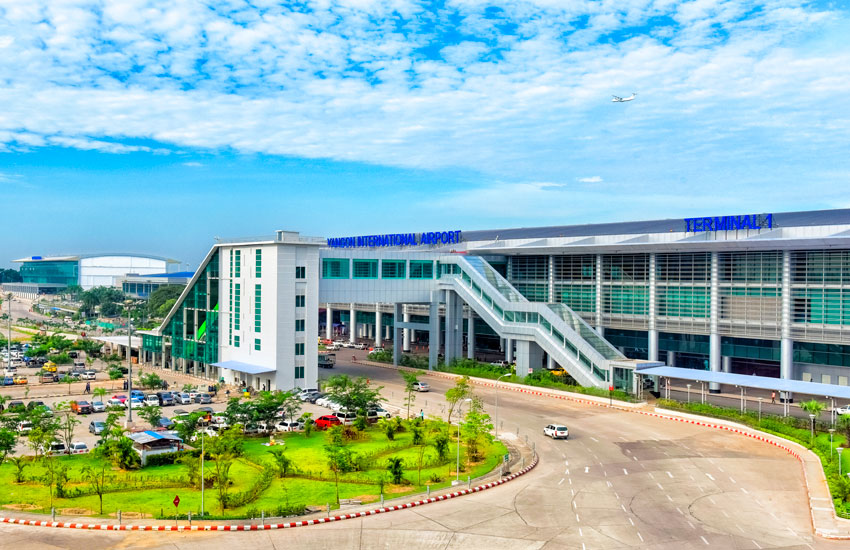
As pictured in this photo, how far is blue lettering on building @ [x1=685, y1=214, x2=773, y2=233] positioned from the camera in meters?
81.3

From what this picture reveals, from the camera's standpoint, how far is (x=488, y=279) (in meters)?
101

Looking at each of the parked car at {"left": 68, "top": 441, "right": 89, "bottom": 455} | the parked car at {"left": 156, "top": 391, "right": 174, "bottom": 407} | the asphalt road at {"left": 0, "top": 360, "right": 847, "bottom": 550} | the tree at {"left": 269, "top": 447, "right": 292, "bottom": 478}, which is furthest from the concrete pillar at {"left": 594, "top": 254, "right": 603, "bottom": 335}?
the parked car at {"left": 68, "top": 441, "right": 89, "bottom": 455}

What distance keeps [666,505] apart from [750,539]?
613 cm

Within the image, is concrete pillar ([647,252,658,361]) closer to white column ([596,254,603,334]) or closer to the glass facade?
white column ([596,254,603,334])

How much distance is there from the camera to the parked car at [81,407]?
7119cm

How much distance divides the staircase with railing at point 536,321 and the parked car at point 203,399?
3777cm

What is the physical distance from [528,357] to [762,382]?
3000 cm

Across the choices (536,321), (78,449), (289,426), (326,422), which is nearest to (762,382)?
(536,321)

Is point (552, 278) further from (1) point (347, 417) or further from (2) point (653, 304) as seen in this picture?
(1) point (347, 417)

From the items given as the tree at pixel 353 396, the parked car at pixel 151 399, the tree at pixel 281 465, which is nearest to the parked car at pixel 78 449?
the tree at pixel 281 465

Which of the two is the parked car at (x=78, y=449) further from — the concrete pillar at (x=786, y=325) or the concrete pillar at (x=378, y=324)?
the concrete pillar at (x=378, y=324)

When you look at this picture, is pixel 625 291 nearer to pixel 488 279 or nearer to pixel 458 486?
pixel 488 279

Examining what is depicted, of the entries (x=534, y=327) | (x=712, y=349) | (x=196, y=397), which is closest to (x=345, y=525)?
(x=196, y=397)

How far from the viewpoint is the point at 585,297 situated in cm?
10312
